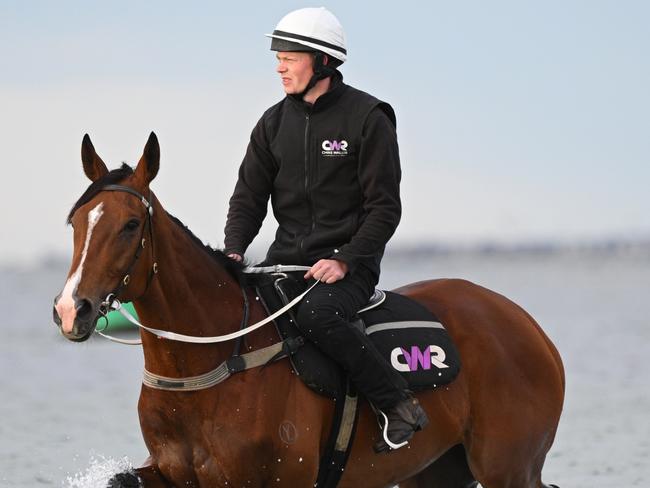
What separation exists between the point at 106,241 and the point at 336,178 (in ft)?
4.97

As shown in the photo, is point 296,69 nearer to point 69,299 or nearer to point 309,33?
point 309,33

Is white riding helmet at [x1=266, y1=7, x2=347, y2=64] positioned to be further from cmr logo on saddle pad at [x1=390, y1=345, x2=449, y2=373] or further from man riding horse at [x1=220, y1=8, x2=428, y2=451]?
cmr logo on saddle pad at [x1=390, y1=345, x2=449, y2=373]

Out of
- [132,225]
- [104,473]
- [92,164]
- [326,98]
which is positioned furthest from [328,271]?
[104,473]

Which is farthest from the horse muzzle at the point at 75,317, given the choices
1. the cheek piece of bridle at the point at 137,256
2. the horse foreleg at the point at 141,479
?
the horse foreleg at the point at 141,479

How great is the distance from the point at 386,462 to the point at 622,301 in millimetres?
34496

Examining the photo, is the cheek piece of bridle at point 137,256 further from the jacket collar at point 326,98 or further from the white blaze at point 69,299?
the jacket collar at point 326,98

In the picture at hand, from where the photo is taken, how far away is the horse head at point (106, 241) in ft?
18.2

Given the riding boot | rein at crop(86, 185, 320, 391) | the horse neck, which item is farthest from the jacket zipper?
the riding boot

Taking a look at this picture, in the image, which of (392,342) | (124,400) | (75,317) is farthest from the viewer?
(124,400)

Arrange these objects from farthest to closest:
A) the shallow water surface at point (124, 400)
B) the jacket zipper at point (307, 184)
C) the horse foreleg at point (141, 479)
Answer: the shallow water surface at point (124, 400)
the jacket zipper at point (307, 184)
the horse foreleg at point (141, 479)

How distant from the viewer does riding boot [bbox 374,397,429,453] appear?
21.7 feet

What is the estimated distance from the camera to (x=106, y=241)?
572 cm

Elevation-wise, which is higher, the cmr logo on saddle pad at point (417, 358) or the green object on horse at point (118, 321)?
the cmr logo on saddle pad at point (417, 358)

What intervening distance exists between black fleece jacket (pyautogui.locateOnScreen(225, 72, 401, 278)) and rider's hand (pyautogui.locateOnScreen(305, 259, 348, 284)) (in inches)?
1.5
